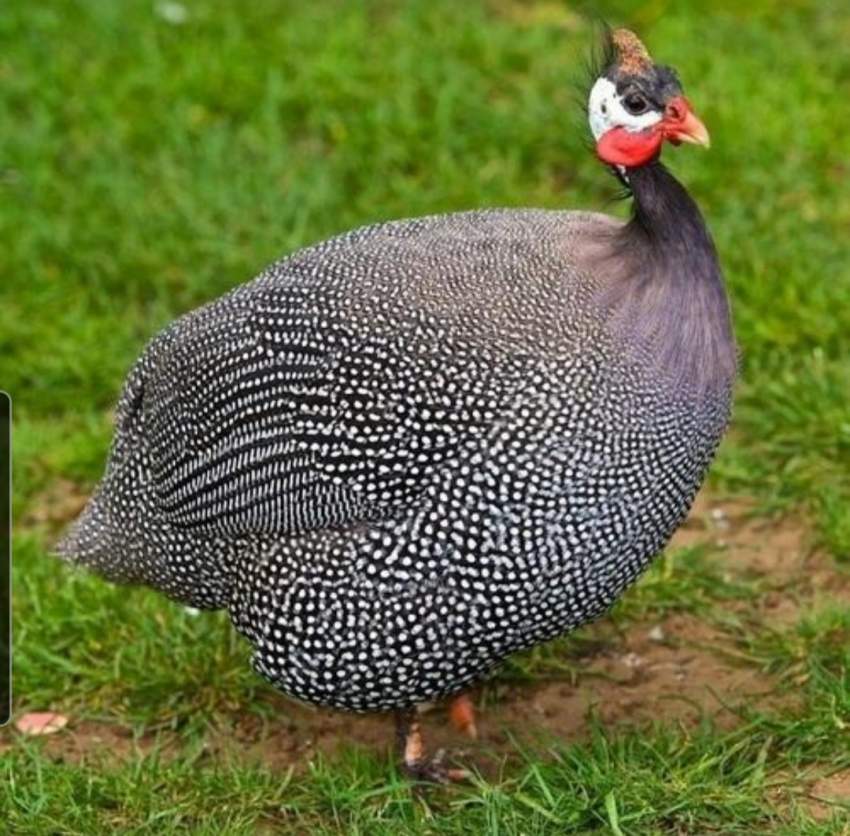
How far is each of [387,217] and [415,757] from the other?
223 cm

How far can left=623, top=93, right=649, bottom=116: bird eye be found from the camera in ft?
12.3

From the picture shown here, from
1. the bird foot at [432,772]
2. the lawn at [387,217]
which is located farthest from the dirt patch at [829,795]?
the bird foot at [432,772]

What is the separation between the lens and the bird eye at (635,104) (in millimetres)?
3762

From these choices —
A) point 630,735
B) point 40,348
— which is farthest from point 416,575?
point 40,348

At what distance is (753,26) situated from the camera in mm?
6871

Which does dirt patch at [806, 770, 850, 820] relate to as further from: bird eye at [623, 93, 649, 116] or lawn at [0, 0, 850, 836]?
bird eye at [623, 93, 649, 116]

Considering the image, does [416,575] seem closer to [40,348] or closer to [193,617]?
[193,617]

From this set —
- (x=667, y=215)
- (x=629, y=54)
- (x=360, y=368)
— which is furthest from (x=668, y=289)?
(x=360, y=368)

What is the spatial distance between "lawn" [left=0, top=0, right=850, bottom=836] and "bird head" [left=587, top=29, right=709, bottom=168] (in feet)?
0.74

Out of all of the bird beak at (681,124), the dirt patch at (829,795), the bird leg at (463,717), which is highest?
the bird beak at (681,124)

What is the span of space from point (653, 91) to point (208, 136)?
2.84 metres

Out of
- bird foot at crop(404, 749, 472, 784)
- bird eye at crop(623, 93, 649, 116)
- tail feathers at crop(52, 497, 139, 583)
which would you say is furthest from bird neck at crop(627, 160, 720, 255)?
tail feathers at crop(52, 497, 139, 583)

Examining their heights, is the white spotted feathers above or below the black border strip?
above

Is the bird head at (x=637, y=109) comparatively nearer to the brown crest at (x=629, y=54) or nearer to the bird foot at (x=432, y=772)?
the brown crest at (x=629, y=54)
